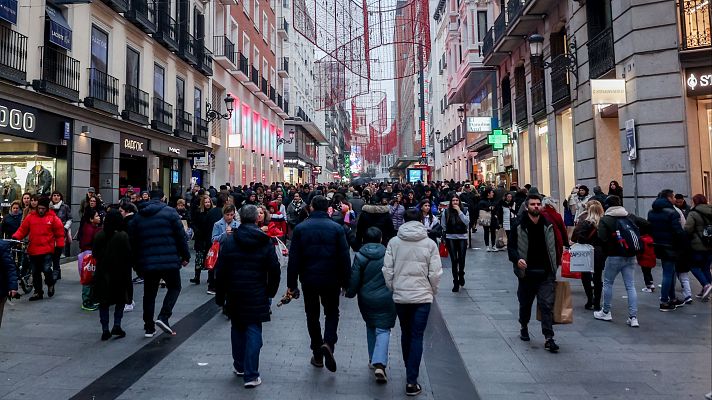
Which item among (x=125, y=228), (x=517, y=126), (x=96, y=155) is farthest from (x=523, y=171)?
(x=125, y=228)

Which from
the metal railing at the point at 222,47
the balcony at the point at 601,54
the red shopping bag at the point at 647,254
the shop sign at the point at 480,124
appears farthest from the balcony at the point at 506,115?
the red shopping bag at the point at 647,254

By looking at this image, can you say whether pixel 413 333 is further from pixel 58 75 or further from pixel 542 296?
pixel 58 75

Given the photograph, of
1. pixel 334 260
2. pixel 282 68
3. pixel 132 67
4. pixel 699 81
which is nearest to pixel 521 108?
pixel 699 81

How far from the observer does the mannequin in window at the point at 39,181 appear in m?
13.5

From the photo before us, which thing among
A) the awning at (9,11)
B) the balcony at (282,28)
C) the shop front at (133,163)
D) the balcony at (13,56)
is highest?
the balcony at (282,28)

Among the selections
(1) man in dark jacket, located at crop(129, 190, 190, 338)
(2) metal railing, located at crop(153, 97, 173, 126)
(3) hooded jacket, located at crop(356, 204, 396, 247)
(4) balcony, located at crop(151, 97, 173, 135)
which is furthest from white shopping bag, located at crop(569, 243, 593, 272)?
(2) metal railing, located at crop(153, 97, 173, 126)

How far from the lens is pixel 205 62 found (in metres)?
24.2

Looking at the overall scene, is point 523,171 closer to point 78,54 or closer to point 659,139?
point 659,139

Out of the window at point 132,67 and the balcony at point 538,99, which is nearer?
the window at point 132,67

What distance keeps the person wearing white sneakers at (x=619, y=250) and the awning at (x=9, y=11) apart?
1329 centimetres

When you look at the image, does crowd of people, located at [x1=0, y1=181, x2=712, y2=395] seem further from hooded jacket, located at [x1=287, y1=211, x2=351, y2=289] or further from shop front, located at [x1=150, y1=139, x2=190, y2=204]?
shop front, located at [x1=150, y1=139, x2=190, y2=204]

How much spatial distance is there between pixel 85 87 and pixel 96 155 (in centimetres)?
269

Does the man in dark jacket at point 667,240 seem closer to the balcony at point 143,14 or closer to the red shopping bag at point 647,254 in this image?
the red shopping bag at point 647,254

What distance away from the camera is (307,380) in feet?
15.4
